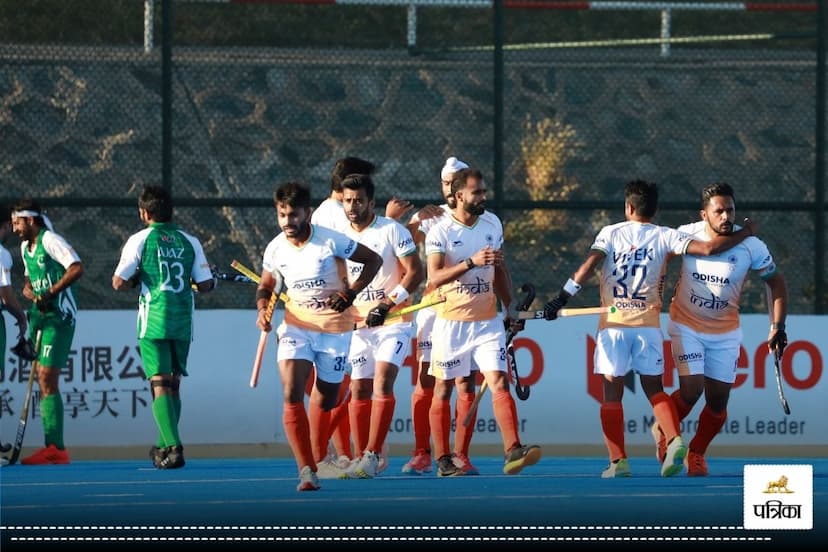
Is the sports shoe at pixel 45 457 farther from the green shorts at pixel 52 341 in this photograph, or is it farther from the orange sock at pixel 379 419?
the orange sock at pixel 379 419

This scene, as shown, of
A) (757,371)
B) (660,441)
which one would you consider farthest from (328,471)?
(757,371)

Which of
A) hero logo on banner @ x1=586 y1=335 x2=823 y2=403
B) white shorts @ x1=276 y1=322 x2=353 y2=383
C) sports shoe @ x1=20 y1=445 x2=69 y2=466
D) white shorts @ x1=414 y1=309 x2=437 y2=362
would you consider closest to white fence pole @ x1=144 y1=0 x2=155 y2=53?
hero logo on banner @ x1=586 y1=335 x2=823 y2=403

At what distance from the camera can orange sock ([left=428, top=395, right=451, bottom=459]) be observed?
13195 millimetres

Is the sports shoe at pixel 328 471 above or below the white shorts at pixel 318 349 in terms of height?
below

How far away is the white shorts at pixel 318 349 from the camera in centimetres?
1176

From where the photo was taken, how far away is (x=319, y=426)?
1230 centimetres

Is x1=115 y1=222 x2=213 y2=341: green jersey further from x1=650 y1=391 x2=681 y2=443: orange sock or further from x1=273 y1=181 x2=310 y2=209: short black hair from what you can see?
x1=650 y1=391 x2=681 y2=443: orange sock

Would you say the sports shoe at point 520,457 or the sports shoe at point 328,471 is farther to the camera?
the sports shoe at point 328,471

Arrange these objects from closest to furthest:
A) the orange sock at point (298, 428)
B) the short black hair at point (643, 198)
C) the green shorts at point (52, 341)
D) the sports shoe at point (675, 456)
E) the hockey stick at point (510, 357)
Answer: the orange sock at point (298, 428) → the sports shoe at point (675, 456) → the short black hair at point (643, 198) → the hockey stick at point (510, 357) → the green shorts at point (52, 341)

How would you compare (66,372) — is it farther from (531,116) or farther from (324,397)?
(531,116)

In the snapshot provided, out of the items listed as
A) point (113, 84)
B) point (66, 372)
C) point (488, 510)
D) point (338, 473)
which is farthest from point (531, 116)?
point (488, 510)

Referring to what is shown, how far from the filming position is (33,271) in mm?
14328

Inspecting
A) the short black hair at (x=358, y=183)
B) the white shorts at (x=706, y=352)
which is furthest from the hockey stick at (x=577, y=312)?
the short black hair at (x=358, y=183)

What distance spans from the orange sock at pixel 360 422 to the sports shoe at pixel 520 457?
3.34 ft
